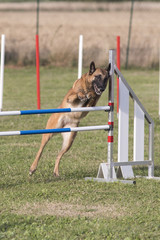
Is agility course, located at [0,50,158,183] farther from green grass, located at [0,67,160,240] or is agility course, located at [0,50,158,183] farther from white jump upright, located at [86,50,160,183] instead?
green grass, located at [0,67,160,240]

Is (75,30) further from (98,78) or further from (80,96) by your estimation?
(98,78)

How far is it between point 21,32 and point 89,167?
19254 millimetres

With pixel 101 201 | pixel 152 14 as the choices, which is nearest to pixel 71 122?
pixel 101 201

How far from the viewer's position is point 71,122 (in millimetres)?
6844

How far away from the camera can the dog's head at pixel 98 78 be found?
639 cm

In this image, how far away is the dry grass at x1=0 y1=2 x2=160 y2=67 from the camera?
22781 millimetres

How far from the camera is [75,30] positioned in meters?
27.5

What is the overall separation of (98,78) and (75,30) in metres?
21.5

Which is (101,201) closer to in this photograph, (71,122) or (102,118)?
(71,122)

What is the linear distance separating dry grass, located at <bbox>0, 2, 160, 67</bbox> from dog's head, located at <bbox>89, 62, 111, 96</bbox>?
889 centimetres

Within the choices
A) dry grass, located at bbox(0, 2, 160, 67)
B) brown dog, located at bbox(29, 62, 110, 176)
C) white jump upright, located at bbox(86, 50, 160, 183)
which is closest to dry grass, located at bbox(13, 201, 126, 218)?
white jump upright, located at bbox(86, 50, 160, 183)

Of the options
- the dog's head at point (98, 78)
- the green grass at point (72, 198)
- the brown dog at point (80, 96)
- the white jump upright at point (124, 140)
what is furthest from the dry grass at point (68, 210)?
the dog's head at point (98, 78)

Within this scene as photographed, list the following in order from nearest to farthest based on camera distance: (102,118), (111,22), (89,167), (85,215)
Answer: (85,215) < (89,167) < (102,118) < (111,22)

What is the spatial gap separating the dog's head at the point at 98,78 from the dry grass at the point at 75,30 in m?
8.89
